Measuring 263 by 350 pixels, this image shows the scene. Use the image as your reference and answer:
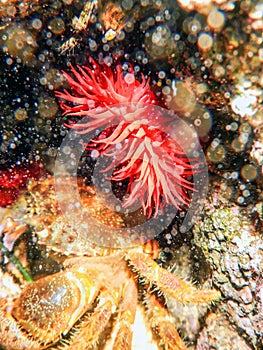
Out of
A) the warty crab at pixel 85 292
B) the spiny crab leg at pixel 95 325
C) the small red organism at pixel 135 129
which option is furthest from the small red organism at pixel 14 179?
the spiny crab leg at pixel 95 325

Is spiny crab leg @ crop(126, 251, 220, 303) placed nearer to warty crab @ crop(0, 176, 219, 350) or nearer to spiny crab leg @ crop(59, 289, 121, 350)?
warty crab @ crop(0, 176, 219, 350)

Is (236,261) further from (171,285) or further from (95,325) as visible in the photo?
(95,325)

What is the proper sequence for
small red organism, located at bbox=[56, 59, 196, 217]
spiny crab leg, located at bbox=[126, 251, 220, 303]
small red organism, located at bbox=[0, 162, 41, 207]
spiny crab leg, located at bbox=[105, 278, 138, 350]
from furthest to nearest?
small red organism, located at bbox=[0, 162, 41, 207], spiny crab leg, located at bbox=[105, 278, 138, 350], spiny crab leg, located at bbox=[126, 251, 220, 303], small red organism, located at bbox=[56, 59, 196, 217]

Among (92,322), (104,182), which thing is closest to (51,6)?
(104,182)

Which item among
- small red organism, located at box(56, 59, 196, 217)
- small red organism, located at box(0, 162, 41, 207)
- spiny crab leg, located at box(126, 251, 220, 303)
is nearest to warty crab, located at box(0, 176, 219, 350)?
spiny crab leg, located at box(126, 251, 220, 303)

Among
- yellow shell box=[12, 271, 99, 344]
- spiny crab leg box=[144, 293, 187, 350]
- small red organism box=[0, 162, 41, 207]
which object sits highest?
small red organism box=[0, 162, 41, 207]

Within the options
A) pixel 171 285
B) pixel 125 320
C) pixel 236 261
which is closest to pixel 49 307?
pixel 125 320

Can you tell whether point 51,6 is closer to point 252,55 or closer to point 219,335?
point 252,55
